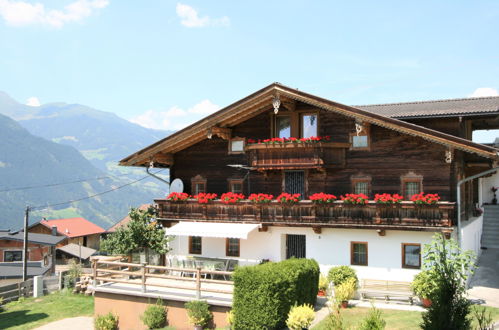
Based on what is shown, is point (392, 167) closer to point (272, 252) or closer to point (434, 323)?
point (272, 252)

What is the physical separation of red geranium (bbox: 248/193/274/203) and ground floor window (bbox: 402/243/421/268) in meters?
6.01

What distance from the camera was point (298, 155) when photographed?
2158cm

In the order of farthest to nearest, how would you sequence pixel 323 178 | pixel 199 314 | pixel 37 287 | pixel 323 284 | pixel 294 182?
pixel 37 287 → pixel 294 182 → pixel 323 178 → pixel 323 284 → pixel 199 314

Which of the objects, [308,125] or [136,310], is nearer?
[136,310]

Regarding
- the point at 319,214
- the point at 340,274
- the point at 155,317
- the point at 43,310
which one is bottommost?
the point at 43,310

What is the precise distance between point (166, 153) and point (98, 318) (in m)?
9.58

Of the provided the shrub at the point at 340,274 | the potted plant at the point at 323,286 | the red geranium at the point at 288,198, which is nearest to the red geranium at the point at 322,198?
the red geranium at the point at 288,198

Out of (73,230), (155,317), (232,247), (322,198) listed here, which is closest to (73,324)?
(155,317)

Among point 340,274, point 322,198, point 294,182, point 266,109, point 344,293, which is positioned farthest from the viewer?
point 266,109

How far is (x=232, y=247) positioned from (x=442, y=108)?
1178cm

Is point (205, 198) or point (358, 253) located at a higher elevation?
point (205, 198)

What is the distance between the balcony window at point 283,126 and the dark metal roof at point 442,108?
15.7 ft

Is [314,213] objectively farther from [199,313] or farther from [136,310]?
[136,310]

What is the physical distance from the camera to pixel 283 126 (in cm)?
2306
